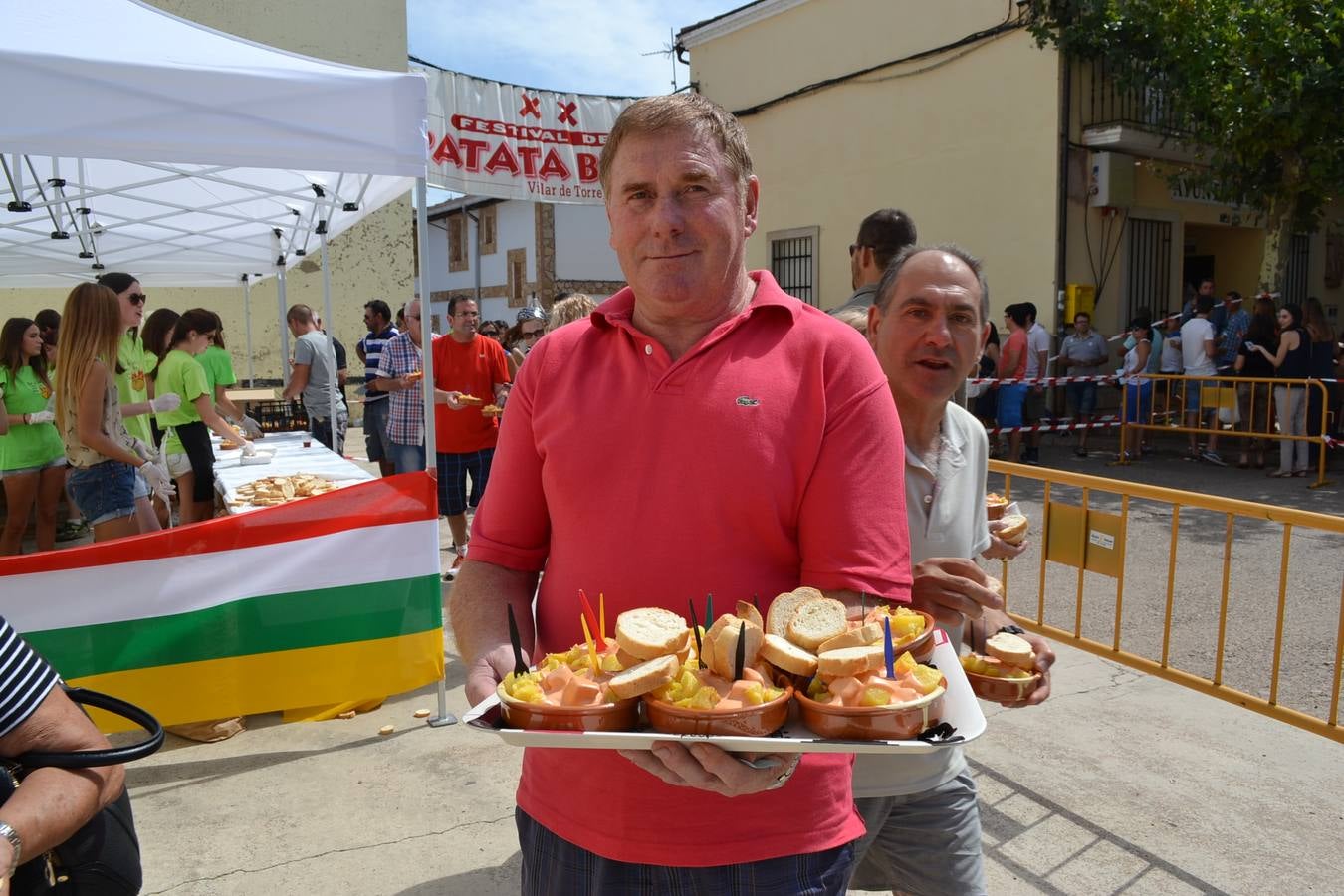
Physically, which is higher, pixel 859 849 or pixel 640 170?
pixel 640 170

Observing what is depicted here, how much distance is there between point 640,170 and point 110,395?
5021 millimetres

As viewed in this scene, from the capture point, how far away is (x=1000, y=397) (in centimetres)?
1203

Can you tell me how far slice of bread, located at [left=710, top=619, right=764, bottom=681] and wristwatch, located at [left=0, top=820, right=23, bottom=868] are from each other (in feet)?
4.23

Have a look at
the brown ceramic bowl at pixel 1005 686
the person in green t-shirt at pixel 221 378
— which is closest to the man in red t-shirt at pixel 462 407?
the person in green t-shirt at pixel 221 378

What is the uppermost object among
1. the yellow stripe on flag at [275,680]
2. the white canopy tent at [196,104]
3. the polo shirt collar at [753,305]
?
the white canopy tent at [196,104]

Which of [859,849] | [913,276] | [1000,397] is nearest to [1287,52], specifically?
[1000,397]

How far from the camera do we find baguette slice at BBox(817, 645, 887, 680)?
130cm

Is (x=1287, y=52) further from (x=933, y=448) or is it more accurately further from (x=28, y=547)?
(x=28, y=547)

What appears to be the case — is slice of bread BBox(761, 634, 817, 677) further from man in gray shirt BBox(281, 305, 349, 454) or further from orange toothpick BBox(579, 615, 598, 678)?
man in gray shirt BBox(281, 305, 349, 454)

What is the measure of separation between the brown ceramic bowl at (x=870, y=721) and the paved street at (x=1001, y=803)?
2.14m

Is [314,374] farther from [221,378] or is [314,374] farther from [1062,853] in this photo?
[1062,853]

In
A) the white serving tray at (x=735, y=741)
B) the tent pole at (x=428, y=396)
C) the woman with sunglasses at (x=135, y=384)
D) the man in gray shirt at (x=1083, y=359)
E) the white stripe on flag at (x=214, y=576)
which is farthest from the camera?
the man in gray shirt at (x=1083, y=359)

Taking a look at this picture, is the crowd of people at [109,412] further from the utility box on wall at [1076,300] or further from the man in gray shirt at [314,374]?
the utility box on wall at [1076,300]

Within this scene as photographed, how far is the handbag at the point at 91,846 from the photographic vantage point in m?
1.69
